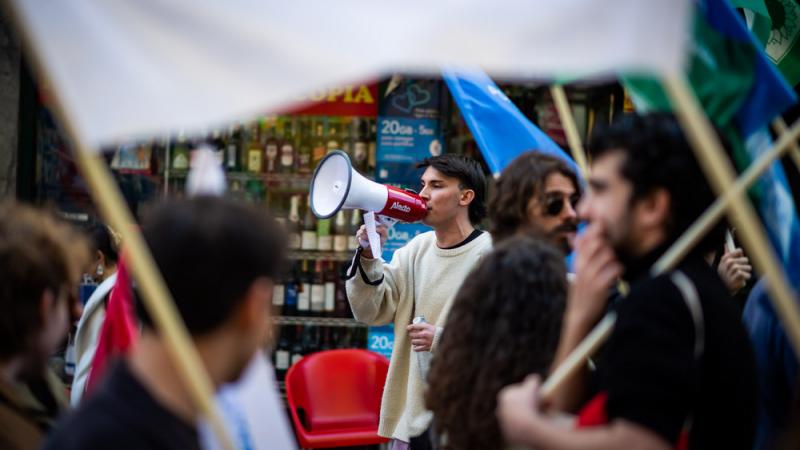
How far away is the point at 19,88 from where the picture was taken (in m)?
7.13

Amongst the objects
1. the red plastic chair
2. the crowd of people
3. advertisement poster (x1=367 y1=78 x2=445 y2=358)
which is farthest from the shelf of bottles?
the crowd of people

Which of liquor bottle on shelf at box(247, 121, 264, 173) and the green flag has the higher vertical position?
the green flag

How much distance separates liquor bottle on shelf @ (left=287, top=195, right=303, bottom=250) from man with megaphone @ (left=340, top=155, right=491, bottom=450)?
2.68 m

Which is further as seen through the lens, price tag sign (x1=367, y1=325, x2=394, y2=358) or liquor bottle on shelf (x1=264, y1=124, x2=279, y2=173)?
liquor bottle on shelf (x1=264, y1=124, x2=279, y2=173)

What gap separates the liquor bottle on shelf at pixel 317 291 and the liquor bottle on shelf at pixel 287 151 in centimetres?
79

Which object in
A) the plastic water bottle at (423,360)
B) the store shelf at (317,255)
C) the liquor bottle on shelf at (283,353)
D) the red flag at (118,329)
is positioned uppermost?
the red flag at (118,329)

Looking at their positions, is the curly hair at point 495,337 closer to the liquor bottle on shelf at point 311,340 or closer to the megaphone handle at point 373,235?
the megaphone handle at point 373,235

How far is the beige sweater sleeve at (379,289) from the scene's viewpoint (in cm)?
440

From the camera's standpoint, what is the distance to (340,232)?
23.8ft

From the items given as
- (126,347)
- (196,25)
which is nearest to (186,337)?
(196,25)

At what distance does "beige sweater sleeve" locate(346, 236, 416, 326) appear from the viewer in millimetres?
4398

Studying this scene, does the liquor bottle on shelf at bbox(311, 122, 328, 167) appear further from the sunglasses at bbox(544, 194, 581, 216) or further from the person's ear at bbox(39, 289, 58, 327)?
the person's ear at bbox(39, 289, 58, 327)

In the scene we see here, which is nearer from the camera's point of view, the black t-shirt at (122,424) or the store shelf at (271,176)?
the black t-shirt at (122,424)

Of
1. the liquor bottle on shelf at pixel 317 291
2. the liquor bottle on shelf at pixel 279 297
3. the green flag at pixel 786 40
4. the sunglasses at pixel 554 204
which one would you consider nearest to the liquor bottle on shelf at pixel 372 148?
the liquor bottle on shelf at pixel 317 291
